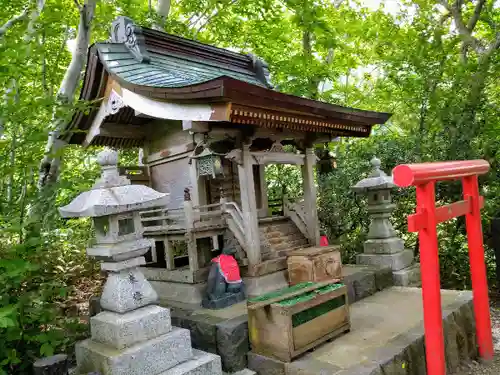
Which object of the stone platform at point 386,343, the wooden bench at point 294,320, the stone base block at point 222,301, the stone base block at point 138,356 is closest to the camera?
the stone base block at point 138,356

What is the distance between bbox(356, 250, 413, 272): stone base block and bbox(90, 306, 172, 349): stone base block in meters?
4.86

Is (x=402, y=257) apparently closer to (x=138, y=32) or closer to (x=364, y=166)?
(x=364, y=166)

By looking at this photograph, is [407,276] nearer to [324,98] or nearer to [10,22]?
[324,98]

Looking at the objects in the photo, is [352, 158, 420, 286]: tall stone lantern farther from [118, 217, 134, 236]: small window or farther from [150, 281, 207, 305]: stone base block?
[118, 217, 134, 236]: small window

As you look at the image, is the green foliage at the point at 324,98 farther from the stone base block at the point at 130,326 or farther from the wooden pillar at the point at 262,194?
the wooden pillar at the point at 262,194

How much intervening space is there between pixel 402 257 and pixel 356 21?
759cm

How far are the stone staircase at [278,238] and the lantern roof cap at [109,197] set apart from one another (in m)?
2.73

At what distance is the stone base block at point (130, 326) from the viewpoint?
12.2ft

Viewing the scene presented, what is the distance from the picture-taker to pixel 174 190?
6863 mm

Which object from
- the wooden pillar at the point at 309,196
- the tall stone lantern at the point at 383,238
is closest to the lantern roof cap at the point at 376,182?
the tall stone lantern at the point at 383,238

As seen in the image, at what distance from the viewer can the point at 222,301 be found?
5.48 m

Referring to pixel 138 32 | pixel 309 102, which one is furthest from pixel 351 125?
pixel 138 32

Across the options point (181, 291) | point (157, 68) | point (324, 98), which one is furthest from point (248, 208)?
point (324, 98)

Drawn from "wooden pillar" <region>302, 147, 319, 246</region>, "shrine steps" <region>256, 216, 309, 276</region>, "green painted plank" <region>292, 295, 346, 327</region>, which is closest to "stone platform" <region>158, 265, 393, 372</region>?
"shrine steps" <region>256, 216, 309, 276</region>
